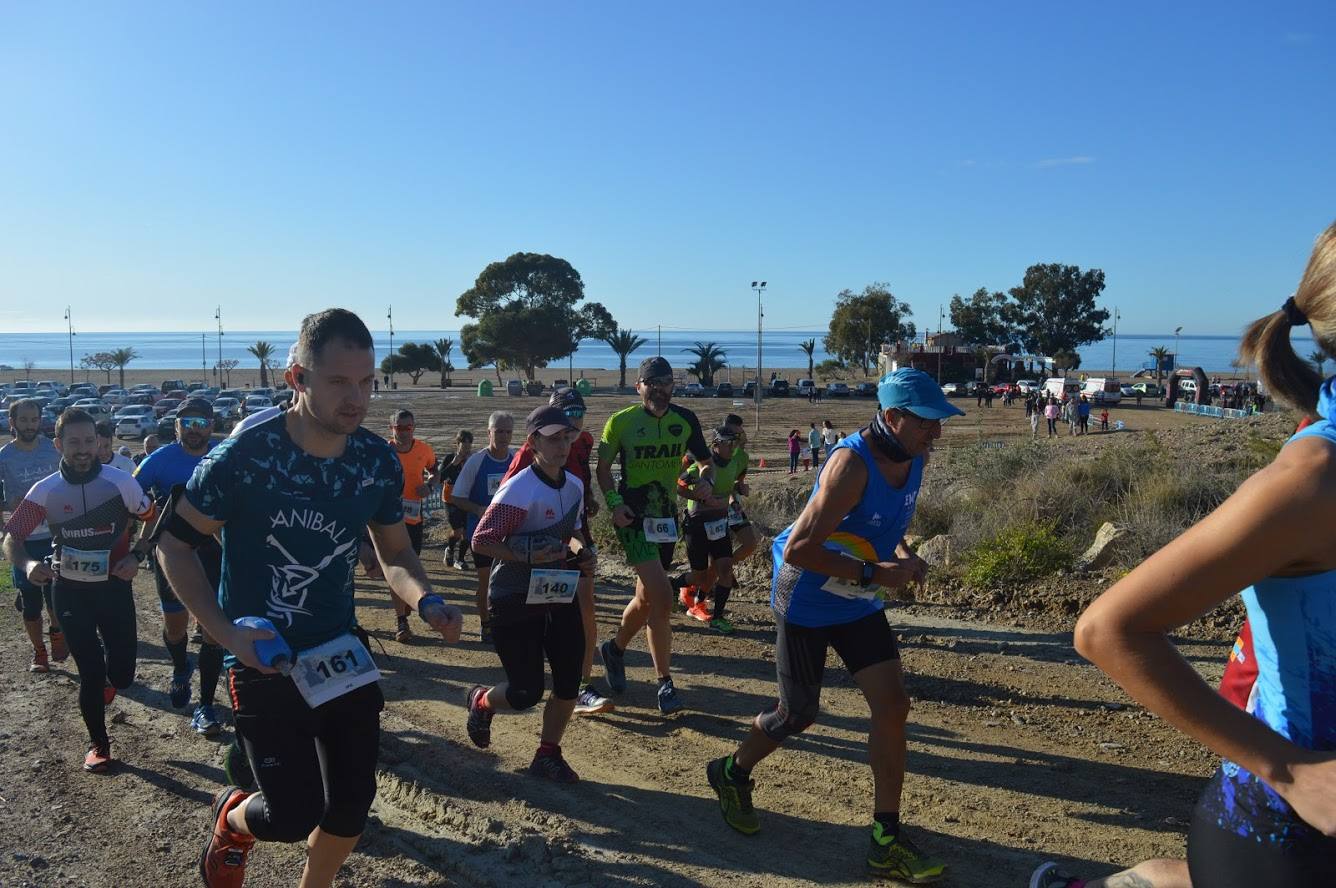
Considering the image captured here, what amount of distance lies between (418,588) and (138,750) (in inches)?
136

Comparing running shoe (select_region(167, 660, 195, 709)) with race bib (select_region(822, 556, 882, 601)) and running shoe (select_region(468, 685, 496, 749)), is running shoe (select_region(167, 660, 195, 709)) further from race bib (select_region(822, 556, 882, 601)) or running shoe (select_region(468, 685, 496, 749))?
race bib (select_region(822, 556, 882, 601))

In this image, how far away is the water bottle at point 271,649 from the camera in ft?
10.5

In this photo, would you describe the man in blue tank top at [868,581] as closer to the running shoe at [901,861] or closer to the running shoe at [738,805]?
the running shoe at [901,861]

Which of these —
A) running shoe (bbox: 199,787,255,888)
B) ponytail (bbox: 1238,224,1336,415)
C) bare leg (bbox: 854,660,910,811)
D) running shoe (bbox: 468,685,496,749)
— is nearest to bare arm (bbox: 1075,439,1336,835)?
ponytail (bbox: 1238,224,1336,415)

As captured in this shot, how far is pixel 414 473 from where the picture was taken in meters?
9.80

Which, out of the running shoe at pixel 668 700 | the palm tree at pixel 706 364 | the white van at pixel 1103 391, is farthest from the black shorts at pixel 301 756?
the palm tree at pixel 706 364

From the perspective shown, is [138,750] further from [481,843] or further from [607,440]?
[607,440]

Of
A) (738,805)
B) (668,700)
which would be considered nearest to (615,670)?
(668,700)

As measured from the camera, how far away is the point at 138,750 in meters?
6.06

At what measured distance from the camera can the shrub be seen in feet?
31.4

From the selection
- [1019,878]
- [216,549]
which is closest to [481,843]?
[1019,878]

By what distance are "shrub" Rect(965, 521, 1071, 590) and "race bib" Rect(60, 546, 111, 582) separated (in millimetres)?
7253

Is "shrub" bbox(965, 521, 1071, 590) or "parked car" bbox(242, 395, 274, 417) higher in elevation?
"parked car" bbox(242, 395, 274, 417)

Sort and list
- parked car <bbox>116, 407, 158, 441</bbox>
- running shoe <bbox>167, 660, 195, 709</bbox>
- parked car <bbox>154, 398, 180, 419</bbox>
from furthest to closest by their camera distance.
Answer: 1. parked car <bbox>154, 398, 180, 419</bbox>
2. parked car <bbox>116, 407, 158, 441</bbox>
3. running shoe <bbox>167, 660, 195, 709</bbox>
